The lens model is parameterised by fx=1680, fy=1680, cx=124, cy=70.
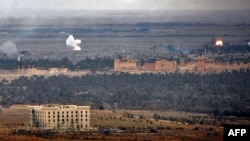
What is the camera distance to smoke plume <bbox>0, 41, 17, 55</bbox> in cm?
8112

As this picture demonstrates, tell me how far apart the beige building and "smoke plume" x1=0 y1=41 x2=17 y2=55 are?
20.5m

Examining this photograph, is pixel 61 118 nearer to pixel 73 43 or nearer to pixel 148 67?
pixel 148 67

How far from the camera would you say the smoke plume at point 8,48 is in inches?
3194

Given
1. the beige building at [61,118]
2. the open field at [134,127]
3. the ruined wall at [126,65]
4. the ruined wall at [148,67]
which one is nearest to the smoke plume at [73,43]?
the ruined wall at [126,65]

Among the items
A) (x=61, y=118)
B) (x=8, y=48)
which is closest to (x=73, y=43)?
(x=8, y=48)

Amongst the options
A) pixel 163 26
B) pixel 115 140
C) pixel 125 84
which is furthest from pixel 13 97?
pixel 163 26

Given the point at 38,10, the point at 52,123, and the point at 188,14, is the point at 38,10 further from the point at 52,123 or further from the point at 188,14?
the point at 52,123

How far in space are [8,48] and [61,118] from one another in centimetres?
2275

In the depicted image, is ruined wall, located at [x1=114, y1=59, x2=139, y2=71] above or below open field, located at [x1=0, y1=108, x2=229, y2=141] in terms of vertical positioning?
Result: above

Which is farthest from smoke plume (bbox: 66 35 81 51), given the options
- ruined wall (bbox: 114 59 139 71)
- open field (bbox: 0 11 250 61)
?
ruined wall (bbox: 114 59 139 71)

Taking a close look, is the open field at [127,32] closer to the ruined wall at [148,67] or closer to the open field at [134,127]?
the ruined wall at [148,67]

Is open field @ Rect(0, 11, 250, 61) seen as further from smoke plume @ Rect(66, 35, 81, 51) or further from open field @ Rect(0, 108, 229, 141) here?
open field @ Rect(0, 108, 229, 141)

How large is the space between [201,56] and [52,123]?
2176cm

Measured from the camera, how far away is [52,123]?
59.9 metres
